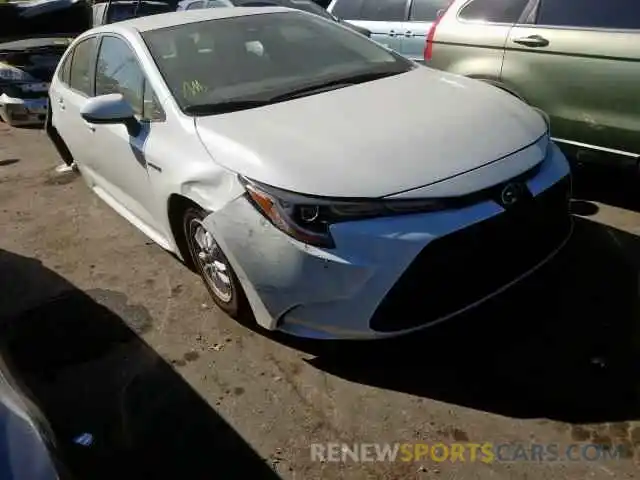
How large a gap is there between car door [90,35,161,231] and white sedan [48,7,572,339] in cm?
2

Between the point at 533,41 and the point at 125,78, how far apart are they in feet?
9.05

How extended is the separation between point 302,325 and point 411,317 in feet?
1.61

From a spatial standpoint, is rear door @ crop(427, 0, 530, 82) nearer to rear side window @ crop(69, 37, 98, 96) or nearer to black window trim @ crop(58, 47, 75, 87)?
rear side window @ crop(69, 37, 98, 96)

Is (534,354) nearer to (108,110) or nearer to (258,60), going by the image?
(258,60)

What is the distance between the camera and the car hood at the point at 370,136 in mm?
2455

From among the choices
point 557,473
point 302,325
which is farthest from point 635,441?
Result: point 302,325

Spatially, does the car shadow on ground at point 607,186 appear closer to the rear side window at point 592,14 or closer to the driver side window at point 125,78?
the rear side window at point 592,14

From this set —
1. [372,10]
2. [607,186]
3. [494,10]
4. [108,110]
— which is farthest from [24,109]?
[607,186]

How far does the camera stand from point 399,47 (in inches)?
258

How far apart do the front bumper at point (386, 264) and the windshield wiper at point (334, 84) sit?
85cm

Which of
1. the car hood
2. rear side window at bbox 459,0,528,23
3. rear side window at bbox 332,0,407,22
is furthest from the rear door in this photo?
rear side window at bbox 332,0,407,22

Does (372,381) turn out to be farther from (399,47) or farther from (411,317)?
(399,47)

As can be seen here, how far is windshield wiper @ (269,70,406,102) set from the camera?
10.4 feet

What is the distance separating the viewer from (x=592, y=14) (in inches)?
156
